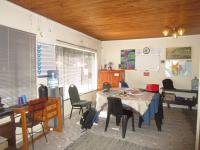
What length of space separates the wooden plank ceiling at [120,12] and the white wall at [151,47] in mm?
1186

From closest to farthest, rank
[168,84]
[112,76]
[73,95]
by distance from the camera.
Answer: [73,95] → [168,84] → [112,76]

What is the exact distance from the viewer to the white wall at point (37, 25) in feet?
8.74

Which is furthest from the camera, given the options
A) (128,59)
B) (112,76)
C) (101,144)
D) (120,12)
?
(128,59)

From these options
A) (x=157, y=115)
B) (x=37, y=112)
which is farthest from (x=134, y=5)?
(x=37, y=112)

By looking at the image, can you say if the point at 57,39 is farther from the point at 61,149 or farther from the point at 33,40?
the point at 61,149

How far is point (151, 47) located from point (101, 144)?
3.99 metres

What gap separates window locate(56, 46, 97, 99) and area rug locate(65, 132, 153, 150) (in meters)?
1.75

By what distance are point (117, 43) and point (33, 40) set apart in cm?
359

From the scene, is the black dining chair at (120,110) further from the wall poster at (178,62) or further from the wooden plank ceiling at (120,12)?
the wall poster at (178,62)

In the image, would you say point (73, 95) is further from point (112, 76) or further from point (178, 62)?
point (178, 62)

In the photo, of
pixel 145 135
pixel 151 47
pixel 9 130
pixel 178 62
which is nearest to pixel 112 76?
pixel 151 47

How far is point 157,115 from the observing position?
11.1 ft

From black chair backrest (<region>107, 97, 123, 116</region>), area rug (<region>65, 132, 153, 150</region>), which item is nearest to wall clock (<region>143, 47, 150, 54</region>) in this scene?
black chair backrest (<region>107, 97, 123, 116</region>)

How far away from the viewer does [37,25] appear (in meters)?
3.29
